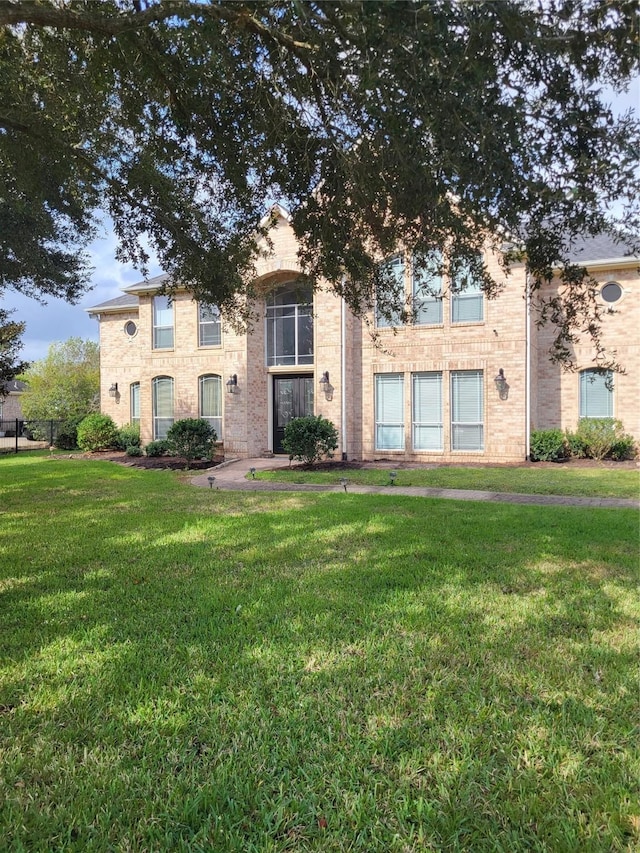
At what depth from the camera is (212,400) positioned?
60.2 feet

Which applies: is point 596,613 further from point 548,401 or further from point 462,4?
point 548,401

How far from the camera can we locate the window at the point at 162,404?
19.0 meters

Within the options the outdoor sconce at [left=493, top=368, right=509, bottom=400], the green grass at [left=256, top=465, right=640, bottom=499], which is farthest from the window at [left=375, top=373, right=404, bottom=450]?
the outdoor sconce at [left=493, top=368, right=509, bottom=400]

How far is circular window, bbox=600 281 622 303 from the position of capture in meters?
15.2

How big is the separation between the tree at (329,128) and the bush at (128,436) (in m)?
12.5

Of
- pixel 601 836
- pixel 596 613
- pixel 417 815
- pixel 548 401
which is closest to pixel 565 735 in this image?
pixel 601 836

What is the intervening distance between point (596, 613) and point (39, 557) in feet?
18.2

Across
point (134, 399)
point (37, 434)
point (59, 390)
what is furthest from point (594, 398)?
point (59, 390)

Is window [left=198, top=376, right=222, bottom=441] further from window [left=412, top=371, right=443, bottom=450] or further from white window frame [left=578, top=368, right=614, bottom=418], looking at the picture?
white window frame [left=578, top=368, right=614, bottom=418]

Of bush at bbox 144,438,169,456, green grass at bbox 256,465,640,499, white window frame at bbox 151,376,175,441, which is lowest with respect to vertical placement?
green grass at bbox 256,465,640,499

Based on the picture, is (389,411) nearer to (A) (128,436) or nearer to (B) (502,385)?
(B) (502,385)

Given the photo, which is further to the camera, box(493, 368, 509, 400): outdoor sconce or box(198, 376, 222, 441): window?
box(198, 376, 222, 441): window


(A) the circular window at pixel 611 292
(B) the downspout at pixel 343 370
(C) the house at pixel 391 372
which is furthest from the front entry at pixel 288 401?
(A) the circular window at pixel 611 292

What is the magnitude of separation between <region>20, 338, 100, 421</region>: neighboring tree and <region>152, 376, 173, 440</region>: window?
7.93 meters
